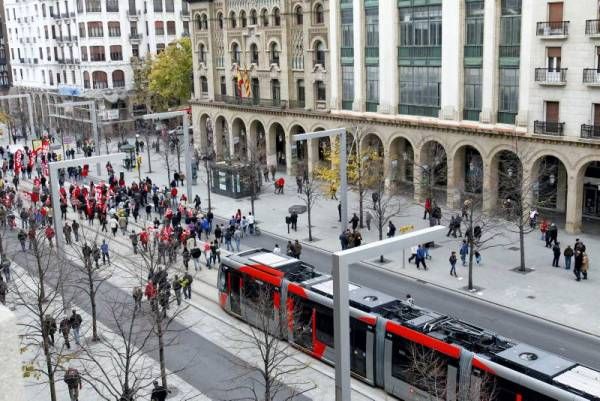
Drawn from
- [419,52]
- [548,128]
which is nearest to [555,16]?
[548,128]

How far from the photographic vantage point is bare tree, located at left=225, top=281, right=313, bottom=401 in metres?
22.0

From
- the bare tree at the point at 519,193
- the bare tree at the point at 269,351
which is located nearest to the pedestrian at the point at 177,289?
the bare tree at the point at 269,351

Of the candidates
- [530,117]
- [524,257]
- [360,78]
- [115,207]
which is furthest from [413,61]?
[115,207]

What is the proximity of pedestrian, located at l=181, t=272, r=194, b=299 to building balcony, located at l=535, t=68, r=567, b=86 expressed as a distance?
22120 mm

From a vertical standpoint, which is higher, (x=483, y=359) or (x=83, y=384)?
(x=483, y=359)

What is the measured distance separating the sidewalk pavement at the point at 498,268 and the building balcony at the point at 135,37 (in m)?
44.4

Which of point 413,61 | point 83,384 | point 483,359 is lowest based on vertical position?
point 83,384

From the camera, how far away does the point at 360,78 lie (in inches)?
2039

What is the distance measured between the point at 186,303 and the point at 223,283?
268 cm

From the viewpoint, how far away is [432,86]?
4684 cm

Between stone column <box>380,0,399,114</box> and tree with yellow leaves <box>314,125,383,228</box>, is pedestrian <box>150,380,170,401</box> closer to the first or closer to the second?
tree with yellow leaves <box>314,125,383,228</box>

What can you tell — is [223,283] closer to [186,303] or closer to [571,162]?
[186,303]

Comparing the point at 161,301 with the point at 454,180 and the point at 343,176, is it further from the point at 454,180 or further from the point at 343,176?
the point at 454,180

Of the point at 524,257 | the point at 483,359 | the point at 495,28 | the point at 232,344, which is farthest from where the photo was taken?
the point at 495,28
